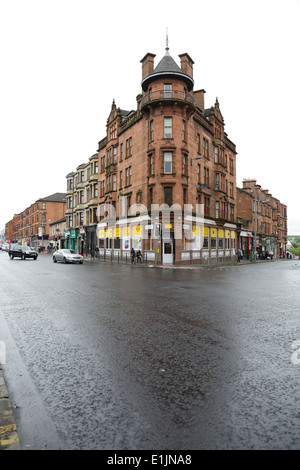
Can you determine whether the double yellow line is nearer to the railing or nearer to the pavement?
the pavement

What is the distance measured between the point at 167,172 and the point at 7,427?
28.9 meters

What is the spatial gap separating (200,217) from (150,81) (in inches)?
604

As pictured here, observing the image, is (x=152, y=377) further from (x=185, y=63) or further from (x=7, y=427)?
(x=185, y=63)

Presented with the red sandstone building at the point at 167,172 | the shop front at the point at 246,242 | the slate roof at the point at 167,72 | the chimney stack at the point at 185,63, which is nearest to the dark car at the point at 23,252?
the red sandstone building at the point at 167,172

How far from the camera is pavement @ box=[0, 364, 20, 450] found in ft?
7.77

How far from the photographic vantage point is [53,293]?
10.1 m

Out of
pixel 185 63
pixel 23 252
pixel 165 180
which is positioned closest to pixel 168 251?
pixel 165 180

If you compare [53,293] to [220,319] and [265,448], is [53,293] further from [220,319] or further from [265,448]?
[265,448]

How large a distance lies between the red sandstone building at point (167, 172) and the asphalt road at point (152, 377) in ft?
73.2

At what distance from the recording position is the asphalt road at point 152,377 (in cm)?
253

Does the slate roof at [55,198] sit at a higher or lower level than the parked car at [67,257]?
higher

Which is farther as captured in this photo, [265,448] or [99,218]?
[99,218]

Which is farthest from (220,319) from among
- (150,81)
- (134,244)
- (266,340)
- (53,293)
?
(150,81)

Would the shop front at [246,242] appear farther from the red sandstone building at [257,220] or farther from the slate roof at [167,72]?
the slate roof at [167,72]
